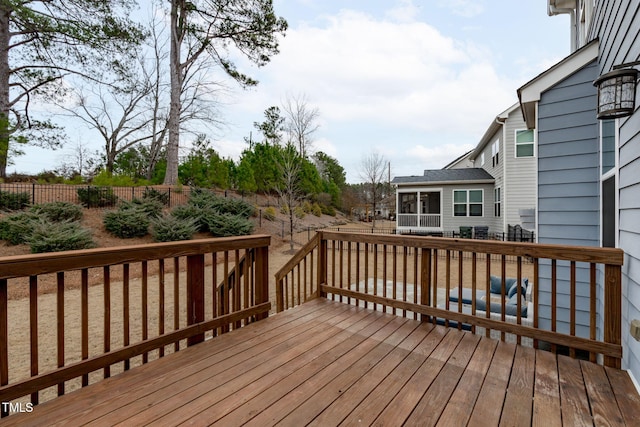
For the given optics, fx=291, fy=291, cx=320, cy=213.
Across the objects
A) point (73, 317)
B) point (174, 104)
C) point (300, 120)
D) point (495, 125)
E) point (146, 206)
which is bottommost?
point (73, 317)

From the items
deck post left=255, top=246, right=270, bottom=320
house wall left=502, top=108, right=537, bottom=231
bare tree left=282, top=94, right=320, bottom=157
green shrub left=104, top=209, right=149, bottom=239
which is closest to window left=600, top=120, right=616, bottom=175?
deck post left=255, top=246, right=270, bottom=320

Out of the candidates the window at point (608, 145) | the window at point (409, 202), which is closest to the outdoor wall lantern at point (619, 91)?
the window at point (608, 145)

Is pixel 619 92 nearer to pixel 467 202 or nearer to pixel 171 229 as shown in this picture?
pixel 171 229

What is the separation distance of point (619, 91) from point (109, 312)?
3498mm

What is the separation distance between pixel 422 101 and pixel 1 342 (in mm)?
14530

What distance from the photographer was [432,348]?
232cm

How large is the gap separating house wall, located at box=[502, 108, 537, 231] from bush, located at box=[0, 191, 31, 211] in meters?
16.9

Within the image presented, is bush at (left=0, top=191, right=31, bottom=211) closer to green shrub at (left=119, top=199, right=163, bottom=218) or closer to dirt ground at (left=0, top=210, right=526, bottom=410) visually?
dirt ground at (left=0, top=210, right=526, bottom=410)

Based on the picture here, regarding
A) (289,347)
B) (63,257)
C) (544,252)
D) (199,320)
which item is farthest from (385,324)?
(63,257)

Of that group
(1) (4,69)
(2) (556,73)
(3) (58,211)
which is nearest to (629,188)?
(2) (556,73)

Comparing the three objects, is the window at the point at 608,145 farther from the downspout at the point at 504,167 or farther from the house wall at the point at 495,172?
the house wall at the point at 495,172

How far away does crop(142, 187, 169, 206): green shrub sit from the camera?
11750 mm

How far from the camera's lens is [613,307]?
6.52 feet

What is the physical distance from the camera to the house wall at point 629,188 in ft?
5.89
